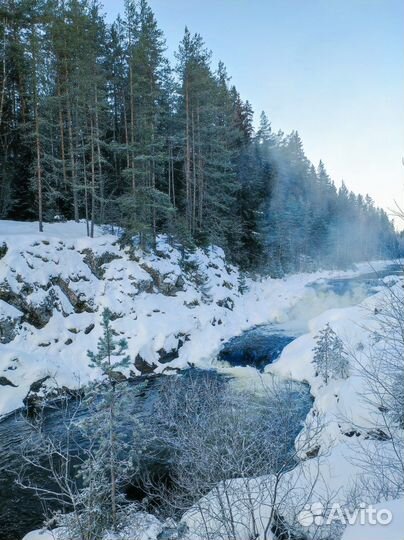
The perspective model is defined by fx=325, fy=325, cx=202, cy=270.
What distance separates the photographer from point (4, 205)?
23641 millimetres

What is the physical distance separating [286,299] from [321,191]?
46.3 m

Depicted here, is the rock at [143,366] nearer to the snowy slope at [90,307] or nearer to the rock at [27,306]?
the snowy slope at [90,307]

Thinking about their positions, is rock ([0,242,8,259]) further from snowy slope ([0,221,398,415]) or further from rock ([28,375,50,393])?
rock ([28,375,50,393])

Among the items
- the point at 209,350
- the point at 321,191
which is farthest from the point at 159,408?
the point at 321,191

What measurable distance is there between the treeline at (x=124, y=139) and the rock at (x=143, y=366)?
9004 mm

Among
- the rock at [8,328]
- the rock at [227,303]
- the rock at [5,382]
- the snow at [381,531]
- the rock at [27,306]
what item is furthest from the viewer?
the rock at [227,303]

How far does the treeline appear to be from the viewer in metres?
23.2

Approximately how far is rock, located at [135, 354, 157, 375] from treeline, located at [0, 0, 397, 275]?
355 inches

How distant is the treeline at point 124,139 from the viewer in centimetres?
2320

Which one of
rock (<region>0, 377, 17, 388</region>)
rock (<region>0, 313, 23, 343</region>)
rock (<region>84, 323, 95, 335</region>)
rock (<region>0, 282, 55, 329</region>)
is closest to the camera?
rock (<region>0, 377, 17, 388</region>)

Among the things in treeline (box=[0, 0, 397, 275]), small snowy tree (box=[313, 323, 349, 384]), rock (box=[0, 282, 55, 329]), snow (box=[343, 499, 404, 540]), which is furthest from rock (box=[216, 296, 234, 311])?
snow (box=[343, 499, 404, 540])

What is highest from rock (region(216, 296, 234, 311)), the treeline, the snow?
the treeline

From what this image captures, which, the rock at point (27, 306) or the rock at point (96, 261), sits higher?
the rock at point (96, 261)

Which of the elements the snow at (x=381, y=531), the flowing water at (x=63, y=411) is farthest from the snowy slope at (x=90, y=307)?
the snow at (x=381, y=531)
